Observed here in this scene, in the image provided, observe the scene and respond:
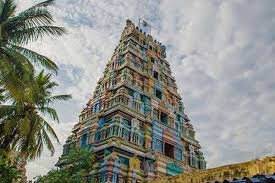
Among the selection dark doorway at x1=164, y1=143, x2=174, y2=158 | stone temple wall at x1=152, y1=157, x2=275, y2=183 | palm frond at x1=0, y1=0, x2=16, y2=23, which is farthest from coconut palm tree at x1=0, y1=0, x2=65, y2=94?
dark doorway at x1=164, y1=143, x2=174, y2=158

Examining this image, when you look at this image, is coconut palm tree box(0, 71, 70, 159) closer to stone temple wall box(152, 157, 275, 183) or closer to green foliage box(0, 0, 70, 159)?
green foliage box(0, 0, 70, 159)

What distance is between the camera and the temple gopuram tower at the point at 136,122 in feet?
67.1

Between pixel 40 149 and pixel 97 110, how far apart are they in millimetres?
8509

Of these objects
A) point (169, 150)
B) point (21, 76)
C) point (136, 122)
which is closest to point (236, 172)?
point (21, 76)

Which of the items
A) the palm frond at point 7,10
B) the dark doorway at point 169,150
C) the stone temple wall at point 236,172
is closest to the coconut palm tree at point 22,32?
the palm frond at point 7,10

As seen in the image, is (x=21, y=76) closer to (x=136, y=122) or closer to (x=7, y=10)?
(x=7, y=10)

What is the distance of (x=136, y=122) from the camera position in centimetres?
2231

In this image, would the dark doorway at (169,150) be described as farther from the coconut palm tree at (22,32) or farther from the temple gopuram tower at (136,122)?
the coconut palm tree at (22,32)

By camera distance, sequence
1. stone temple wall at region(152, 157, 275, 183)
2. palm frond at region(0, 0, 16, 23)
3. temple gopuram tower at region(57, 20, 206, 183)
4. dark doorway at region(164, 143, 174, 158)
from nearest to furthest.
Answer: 1. stone temple wall at region(152, 157, 275, 183)
2. palm frond at region(0, 0, 16, 23)
3. temple gopuram tower at region(57, 20, 206, 183)
4. dark doorway at region(164, 143, 174, 158)

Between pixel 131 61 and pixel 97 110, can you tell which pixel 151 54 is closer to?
pixel 131 61

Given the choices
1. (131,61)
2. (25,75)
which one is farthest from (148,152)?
(25,75)

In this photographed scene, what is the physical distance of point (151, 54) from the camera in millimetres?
28812

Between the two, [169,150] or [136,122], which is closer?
[136,122]

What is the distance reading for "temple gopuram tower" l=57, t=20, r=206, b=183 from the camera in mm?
20453
